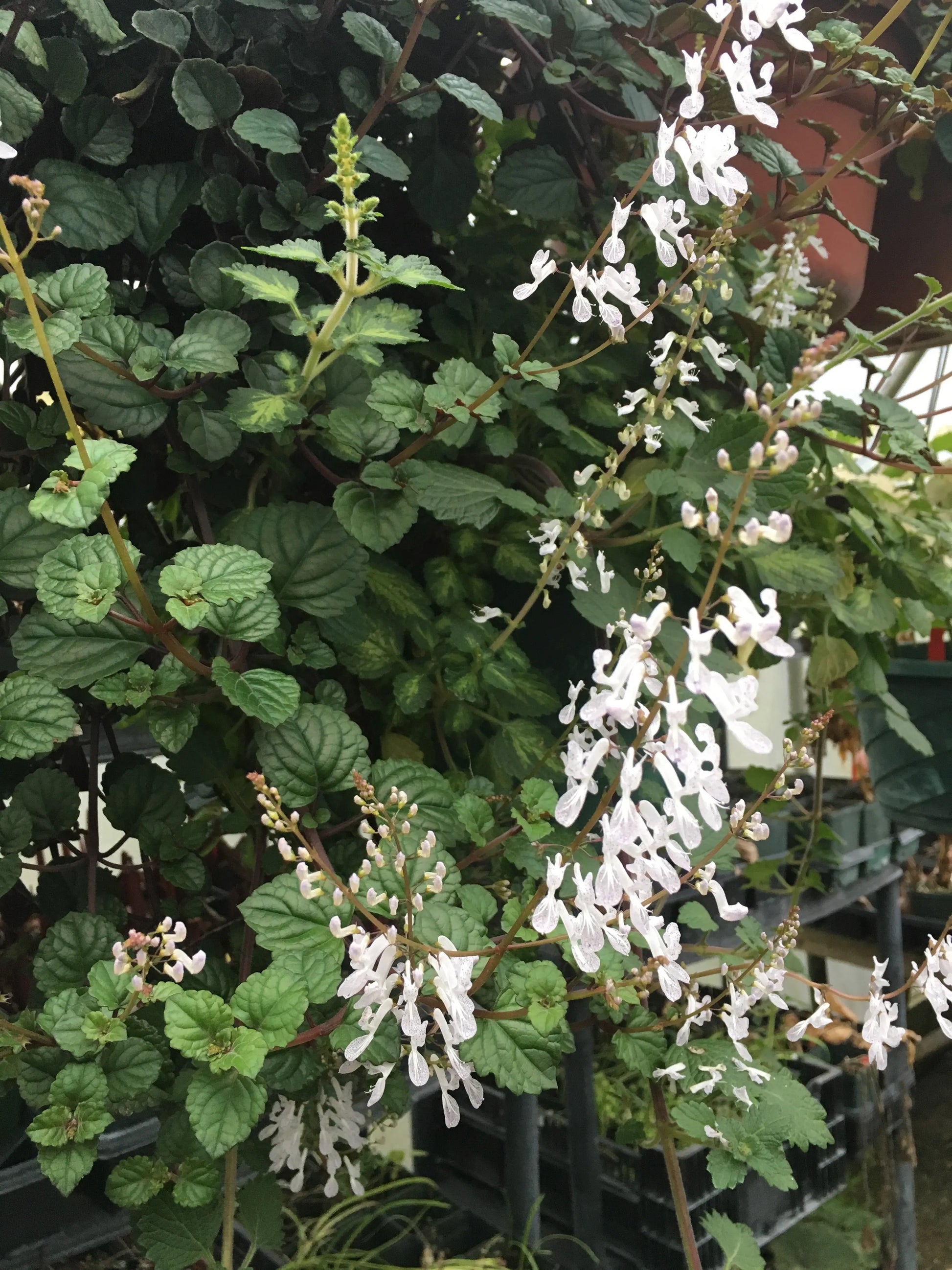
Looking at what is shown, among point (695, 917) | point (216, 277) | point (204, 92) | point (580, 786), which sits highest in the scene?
point (204, 92)

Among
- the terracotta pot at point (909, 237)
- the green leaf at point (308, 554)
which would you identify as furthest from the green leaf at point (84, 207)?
the terracotta pot at point (909, 237)

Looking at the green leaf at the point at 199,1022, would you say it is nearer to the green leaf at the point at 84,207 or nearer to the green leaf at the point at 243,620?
the green leaf at the point at 243,620

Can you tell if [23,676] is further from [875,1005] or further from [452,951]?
[875,1005]

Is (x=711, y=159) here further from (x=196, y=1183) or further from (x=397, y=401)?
(x=196, y=1183)

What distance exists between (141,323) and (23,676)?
236 mm

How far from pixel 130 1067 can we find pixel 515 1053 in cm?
21

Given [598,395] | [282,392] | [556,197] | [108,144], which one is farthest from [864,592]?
[108,144]

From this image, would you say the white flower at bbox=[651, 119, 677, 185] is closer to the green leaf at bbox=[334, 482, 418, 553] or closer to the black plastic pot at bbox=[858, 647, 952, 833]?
the green leaf at bbox=[334, 482, 418, 553]

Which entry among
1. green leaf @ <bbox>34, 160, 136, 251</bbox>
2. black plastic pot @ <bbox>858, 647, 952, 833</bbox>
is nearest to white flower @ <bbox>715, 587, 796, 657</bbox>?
green leaf @ <bbox>34, 160, 136, 251</bbox>

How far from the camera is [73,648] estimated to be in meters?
0.52

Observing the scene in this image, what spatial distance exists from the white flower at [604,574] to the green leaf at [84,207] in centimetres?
36

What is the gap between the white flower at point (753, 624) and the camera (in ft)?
0.97

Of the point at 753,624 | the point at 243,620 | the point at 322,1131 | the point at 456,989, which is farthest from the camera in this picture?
the point at 322,1131

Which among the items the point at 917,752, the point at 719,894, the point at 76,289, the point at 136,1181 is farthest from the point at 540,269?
the point at 917,752
